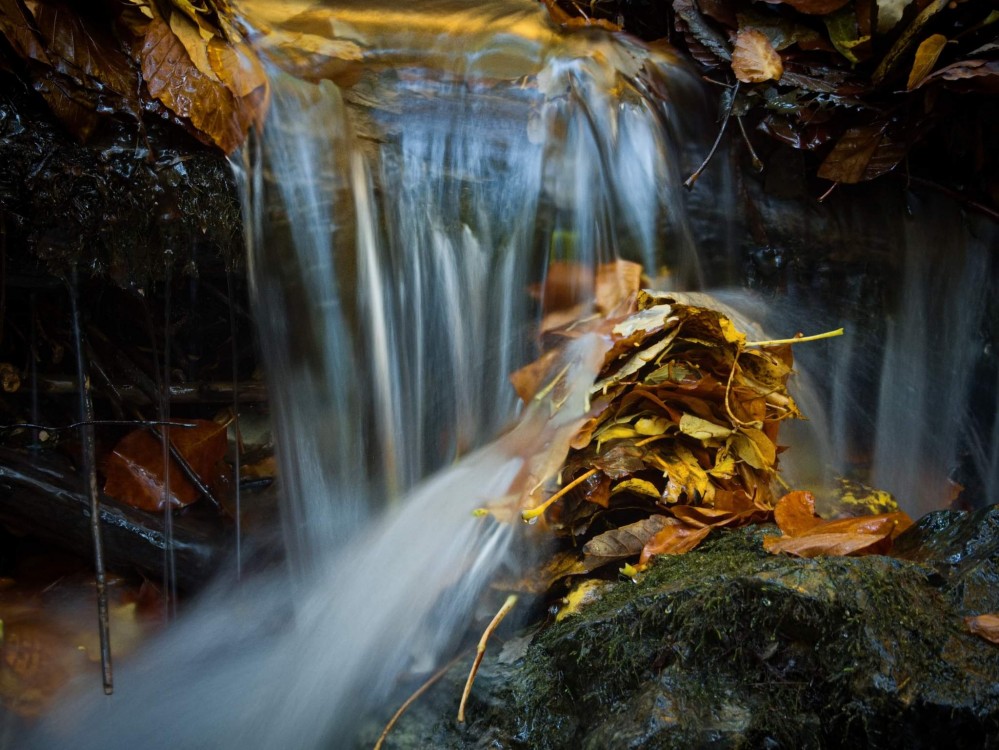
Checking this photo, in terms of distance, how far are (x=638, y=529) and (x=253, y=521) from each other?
4.94 ft

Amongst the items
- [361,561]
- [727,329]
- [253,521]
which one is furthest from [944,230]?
[253,521]

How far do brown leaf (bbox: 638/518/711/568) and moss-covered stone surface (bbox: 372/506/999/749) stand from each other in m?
0.17

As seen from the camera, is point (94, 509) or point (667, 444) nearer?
point (667, 444)

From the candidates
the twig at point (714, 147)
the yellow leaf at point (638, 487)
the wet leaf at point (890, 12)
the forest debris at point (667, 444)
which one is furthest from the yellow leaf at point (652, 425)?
the wet leaf at point (890, 12)

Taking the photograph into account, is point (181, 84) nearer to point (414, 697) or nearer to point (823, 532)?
point (414, 697)

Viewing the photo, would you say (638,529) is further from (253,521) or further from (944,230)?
(944,230)

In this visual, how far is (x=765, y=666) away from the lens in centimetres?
126

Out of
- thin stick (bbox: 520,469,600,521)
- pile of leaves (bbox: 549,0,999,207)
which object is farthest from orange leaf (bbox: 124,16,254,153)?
pile of leaves (bbox: 549,0,999,207)

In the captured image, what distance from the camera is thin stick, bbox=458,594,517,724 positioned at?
4.83ft

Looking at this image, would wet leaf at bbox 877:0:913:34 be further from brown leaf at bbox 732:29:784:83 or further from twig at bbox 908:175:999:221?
twig at bbox 908:175:999:221

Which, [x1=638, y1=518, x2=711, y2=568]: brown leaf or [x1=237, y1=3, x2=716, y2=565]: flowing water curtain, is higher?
[x1=237, y1=3, x2=716, y2=565]: flowing water curtain

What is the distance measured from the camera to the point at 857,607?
49.8 inches

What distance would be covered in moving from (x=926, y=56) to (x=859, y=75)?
232 mm

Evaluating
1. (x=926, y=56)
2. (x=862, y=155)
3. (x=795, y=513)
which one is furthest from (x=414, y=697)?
(x=926, y=56)
